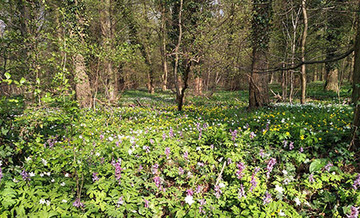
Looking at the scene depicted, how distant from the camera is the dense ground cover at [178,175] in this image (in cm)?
253

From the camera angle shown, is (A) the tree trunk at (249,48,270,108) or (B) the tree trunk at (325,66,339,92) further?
(B) the tree trunk at (325,66,339,92)

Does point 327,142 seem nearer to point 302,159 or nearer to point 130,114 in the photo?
point 302,159

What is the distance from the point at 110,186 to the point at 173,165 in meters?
1.33

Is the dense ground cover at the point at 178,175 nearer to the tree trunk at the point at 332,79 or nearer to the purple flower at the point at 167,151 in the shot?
the purple flower at the point at 167,151

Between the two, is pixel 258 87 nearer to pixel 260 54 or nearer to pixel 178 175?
pixel 260 54

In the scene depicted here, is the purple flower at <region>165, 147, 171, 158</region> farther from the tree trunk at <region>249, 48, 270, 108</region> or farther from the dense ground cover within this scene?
the tree trunk at <region>249, 48, 270, 108</region>

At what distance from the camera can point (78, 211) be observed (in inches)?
92.6

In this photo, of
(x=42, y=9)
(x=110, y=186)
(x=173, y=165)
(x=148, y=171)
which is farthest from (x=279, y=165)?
(x=42, y=9)

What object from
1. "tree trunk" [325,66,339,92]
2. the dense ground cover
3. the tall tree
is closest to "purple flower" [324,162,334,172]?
the dense ground cover

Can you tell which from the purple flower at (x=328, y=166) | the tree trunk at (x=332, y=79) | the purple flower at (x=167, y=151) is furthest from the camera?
the tree trunk at (x=332, y=79)

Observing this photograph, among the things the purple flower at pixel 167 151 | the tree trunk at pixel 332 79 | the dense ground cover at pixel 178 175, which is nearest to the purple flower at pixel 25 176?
the dense ground cover at pixel 178 175

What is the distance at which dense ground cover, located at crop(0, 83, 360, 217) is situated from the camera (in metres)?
2.53

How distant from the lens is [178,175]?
3.54 metres

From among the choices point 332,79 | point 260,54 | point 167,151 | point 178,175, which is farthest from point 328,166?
point 332,79
